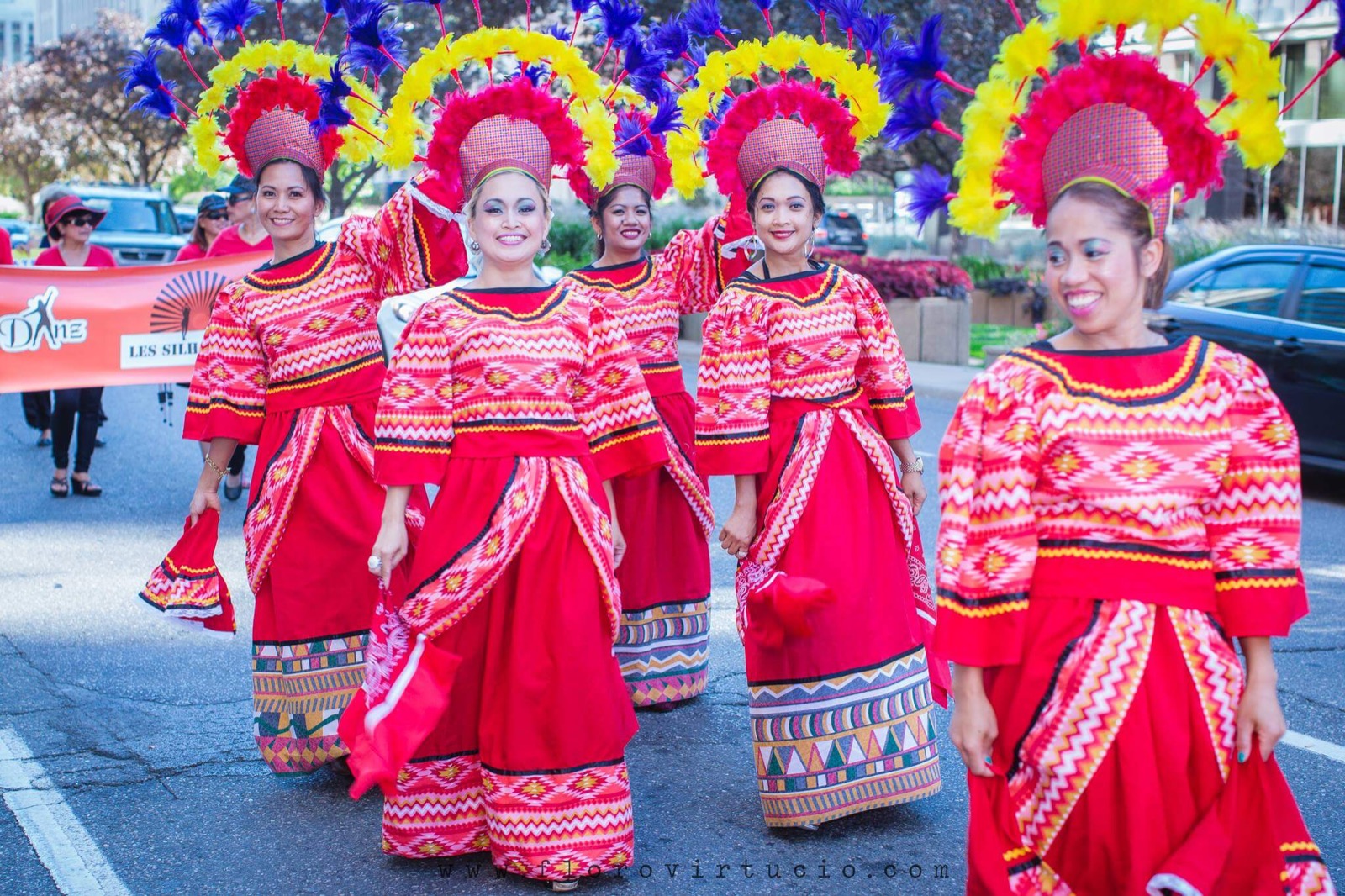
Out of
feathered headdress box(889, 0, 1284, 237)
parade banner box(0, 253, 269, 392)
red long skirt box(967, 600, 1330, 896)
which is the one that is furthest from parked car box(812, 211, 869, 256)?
red long skirt box(967, 600, 1330, 896)

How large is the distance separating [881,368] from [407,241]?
5.54 ft

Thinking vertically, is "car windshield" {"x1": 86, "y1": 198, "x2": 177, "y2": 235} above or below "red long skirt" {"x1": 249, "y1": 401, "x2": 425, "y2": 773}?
above

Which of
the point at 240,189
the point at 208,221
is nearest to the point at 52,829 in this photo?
the point at 240,189

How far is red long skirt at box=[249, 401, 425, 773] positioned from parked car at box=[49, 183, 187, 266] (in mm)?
16627

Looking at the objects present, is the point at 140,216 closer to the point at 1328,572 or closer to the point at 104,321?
the point at 104,321

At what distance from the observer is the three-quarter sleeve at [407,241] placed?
5.00m

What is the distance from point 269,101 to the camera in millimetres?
5105

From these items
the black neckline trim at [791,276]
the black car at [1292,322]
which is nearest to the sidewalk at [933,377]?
the black car at [1292,322]

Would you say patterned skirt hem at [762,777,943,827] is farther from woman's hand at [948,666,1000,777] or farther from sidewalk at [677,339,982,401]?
sidewalk at [677,339,982,401]

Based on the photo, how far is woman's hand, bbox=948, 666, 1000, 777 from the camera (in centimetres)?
292

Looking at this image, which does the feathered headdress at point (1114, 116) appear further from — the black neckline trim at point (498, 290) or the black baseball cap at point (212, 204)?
the black baseball cap at point (212, 204)

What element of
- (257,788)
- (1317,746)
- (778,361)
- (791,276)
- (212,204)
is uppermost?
(212,204)

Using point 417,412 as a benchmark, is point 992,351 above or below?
below

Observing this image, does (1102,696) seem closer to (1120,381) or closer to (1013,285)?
(1120,381)
